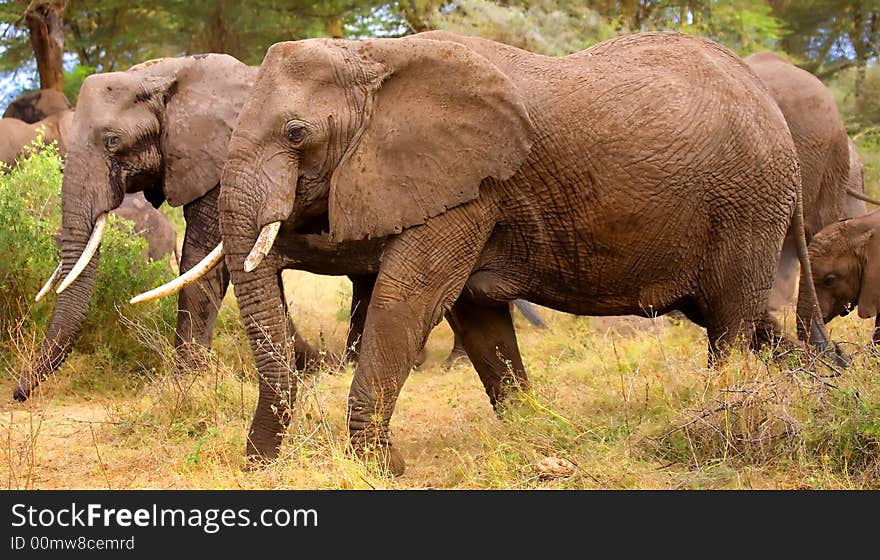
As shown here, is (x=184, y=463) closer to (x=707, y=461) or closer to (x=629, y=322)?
(x=707, y=461)

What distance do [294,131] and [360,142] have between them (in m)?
0.31

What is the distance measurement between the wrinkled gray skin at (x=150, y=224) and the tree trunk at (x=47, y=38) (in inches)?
220

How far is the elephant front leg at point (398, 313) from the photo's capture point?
567 centimetres

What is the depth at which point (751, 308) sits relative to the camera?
660 cm

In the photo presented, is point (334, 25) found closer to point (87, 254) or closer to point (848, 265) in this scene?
point (87, 254)

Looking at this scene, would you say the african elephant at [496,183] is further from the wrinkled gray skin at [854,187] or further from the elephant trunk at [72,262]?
the wrinkled gray skin at [854,187]

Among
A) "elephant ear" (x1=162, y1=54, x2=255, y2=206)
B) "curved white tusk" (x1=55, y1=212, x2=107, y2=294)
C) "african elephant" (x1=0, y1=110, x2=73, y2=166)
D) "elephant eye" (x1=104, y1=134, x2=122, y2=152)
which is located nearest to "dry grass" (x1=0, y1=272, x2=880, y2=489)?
"curved white tusk" (x1=55, y1=212, x2=107, y2=294)

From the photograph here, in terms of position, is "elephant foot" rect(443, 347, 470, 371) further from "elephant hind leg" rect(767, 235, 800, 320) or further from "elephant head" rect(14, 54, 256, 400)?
"elephant hind leg" rect(767, 235, 800, 320)

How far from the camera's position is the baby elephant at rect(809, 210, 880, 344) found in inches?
315

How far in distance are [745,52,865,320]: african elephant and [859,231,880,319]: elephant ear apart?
0.94 m

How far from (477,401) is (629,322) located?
258 centimetres

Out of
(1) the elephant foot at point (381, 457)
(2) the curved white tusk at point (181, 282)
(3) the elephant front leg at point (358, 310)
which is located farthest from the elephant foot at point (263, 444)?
(3) the elephant front leg at point (358, 310)

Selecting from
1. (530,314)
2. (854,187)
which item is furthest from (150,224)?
(854,187)

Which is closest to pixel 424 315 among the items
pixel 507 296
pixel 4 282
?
pixel 507 296
